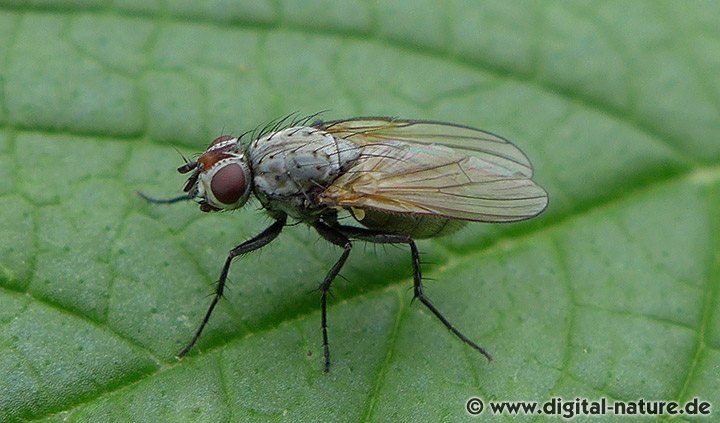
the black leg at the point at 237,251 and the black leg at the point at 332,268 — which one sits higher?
the black leg at the point at 237,251

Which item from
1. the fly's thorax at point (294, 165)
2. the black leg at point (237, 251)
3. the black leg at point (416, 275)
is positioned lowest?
the black leg at point (416, 275)

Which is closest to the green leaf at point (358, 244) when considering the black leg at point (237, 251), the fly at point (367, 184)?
the black leg at point (237, 251)

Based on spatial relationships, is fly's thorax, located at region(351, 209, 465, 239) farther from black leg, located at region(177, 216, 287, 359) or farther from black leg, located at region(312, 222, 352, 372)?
black leg, located at region(177, 216, 287, 359)

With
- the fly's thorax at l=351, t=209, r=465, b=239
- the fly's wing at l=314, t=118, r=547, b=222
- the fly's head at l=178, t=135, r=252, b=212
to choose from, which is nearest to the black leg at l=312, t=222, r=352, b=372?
the fly's thorax at l=351, t=209, r=465, b=239

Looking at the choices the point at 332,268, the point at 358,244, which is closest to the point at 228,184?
the point at 332,268

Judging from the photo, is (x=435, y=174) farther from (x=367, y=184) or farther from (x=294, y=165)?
(x=294, y=165)

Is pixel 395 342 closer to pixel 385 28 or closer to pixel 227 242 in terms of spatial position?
pixel 227 242

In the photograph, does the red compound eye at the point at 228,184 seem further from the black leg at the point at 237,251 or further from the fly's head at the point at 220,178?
the black leg at the point at 237,251

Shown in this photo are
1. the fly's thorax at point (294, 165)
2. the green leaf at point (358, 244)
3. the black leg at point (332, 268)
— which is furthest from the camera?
the fly's thorax at point (294, 165)
